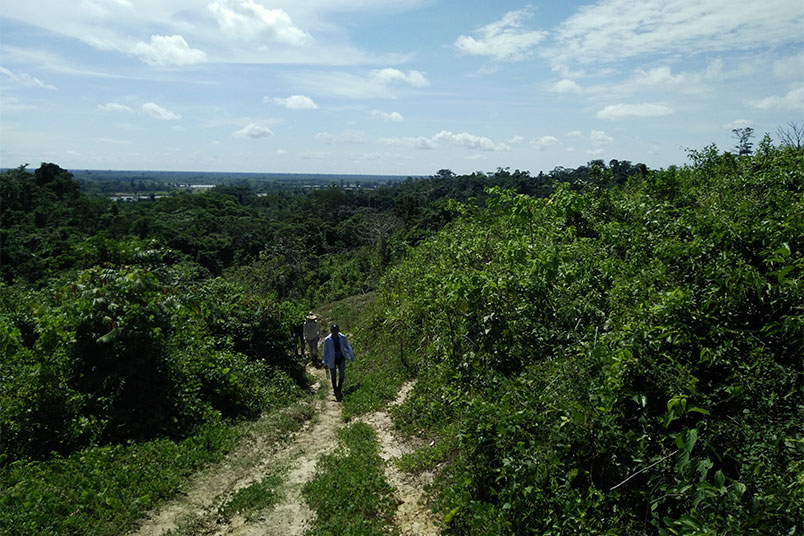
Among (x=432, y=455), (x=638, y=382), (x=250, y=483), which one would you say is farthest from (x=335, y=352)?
(x=638, y=382)

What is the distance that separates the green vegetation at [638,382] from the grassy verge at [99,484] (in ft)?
8.92

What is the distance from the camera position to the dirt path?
16.5ft

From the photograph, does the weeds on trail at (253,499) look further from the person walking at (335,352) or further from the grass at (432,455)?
the person walking at (335,352)

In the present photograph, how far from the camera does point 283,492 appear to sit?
5828 mm

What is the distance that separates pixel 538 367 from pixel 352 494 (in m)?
2.44

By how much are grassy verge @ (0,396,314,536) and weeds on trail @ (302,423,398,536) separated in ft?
4.86

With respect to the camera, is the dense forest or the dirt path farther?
the dirt path

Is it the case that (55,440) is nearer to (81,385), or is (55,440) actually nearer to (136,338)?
(81,385)

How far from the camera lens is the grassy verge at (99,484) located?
451 cm

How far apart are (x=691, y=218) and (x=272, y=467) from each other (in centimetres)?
605

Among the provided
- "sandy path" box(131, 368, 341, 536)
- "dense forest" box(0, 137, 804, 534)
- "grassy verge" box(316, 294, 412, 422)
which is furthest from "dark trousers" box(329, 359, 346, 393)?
"sandy path" box(131, 368, 341, 536)

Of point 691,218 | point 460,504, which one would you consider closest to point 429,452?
point 460,504

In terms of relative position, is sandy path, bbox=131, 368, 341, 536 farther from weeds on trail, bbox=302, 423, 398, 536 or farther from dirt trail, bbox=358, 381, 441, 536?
dirt trail, bbox=358, 381, 441, 536

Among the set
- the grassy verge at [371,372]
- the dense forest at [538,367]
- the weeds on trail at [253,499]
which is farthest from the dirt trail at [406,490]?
the weeds on trail at [253,499]
